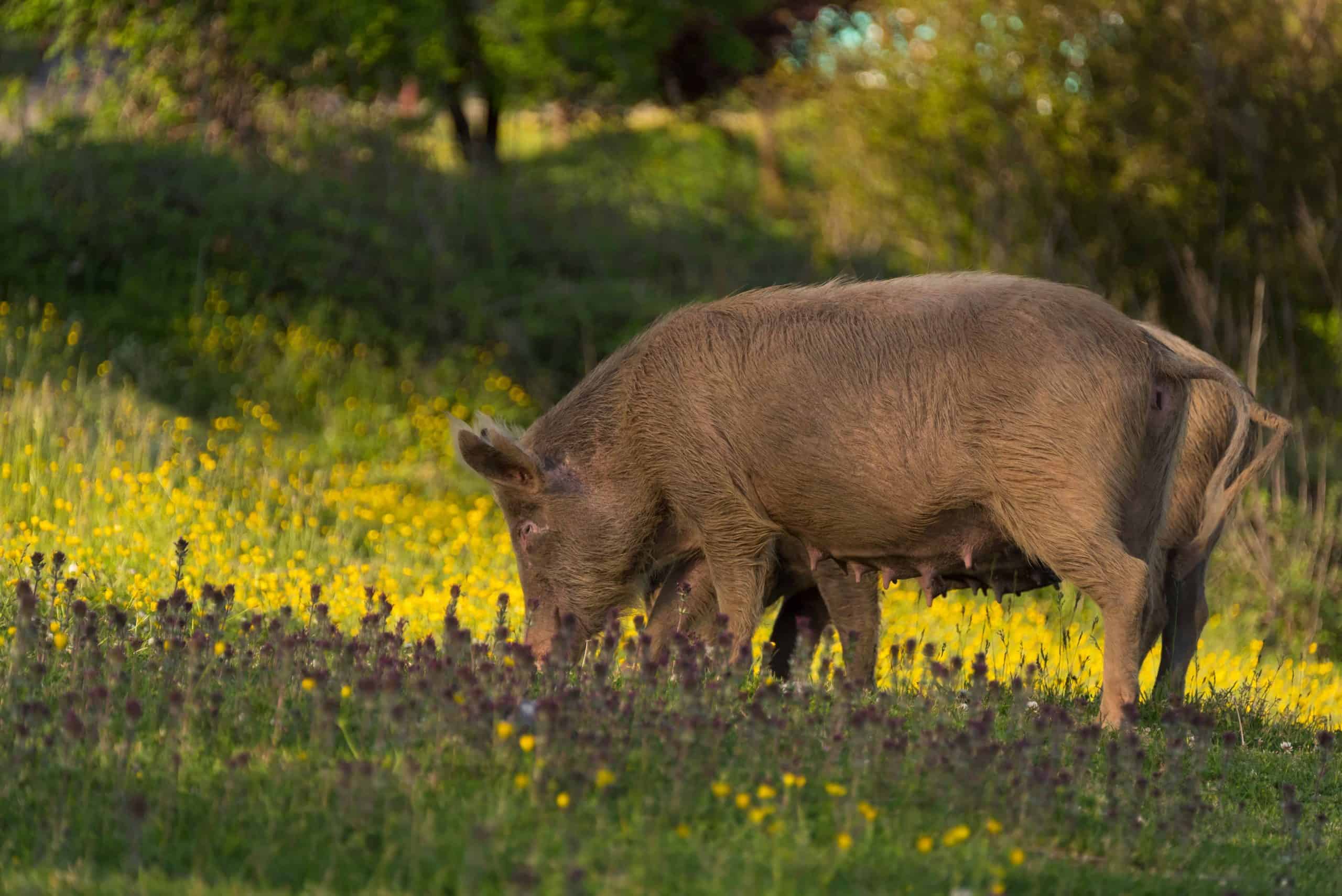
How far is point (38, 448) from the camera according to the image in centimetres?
942

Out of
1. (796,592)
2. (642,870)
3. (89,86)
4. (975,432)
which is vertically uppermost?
(89,86)

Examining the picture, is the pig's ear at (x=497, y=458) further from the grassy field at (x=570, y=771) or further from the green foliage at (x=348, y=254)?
the green foliage at (x=348, y=254)

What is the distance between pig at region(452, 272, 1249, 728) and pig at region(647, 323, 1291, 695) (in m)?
0.15

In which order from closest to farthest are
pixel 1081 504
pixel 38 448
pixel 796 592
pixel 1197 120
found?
pixel 1081 504 < pixel 796 592 < pixel 38 448 < pixel 1197 120

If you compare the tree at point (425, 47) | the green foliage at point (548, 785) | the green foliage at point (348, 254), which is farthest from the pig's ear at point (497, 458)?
the tree at point (425, 47)

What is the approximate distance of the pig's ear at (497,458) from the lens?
6.86 metres

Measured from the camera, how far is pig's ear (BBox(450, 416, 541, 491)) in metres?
6.86

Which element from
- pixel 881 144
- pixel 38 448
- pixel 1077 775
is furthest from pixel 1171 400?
pixel 881 144

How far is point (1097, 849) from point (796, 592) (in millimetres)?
3290

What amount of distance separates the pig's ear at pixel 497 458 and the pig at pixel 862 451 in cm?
1

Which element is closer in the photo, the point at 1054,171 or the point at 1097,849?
the point at 1097,849

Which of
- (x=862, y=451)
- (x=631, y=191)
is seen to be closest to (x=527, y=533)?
(x=862, y=451)

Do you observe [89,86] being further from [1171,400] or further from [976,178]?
[1171,400]

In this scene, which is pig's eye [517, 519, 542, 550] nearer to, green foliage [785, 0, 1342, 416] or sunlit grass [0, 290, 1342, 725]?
sunlit grass [0, 290, 1342, 725]
